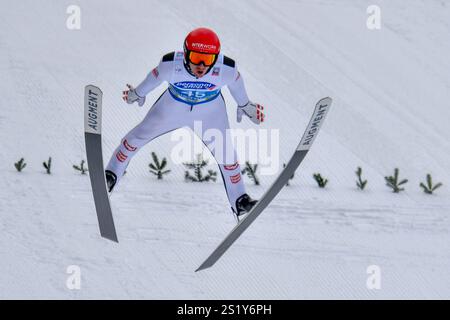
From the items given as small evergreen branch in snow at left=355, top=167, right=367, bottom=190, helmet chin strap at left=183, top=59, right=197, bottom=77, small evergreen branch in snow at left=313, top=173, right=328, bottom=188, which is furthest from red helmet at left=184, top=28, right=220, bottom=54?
small evergreen branch in snow at left=355, top=167, right=367, bottom=190

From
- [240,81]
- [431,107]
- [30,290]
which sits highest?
[240,81]

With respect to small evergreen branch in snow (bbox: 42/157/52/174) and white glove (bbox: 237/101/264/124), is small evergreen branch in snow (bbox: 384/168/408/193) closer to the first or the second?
white glove (bbox: 237/101/264/124)

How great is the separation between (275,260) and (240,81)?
2.01 metres

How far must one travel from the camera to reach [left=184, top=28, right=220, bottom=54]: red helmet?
7.98 metres

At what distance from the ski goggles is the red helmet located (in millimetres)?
31

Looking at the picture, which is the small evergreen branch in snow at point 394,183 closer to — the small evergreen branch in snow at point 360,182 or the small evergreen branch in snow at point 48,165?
the small evergreen branch in snow at point 360,182

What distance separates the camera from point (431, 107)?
14.4m

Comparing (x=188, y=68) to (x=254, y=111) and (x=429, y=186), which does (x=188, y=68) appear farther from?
(x=429, y=186)

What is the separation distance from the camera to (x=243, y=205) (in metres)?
8.84

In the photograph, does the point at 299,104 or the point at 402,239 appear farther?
the point at 299,104

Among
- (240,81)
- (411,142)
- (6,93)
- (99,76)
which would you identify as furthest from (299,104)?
(240,81)

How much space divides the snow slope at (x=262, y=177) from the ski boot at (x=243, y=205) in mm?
849

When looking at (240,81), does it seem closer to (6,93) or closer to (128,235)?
(128,235)

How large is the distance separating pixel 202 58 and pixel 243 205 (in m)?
1.40
